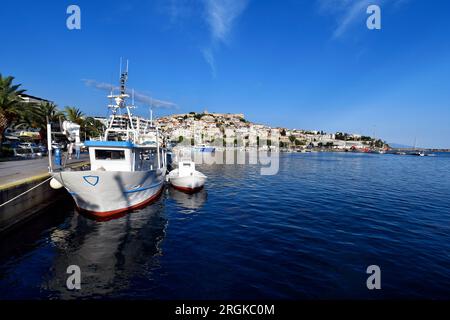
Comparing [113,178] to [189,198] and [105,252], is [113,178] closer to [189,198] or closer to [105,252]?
[105,252]

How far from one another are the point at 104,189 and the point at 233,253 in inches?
339

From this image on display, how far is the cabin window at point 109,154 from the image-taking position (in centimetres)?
1694

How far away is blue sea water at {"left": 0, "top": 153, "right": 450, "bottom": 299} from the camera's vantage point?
8.26 meters

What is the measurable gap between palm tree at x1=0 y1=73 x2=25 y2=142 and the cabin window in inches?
819

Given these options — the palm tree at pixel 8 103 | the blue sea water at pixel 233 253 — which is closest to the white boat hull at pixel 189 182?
the blue sea water at pixel 233 253

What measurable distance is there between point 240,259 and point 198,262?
5.93 ft

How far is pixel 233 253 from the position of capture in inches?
433

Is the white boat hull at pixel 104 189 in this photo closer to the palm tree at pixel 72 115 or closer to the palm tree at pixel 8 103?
the palm tree at pixel 8 103

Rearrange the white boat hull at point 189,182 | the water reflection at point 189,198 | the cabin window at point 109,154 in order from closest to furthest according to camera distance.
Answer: the cabin window at point 109,154 → the water reflection at point 189,198 → the white boat hull at point 189,182

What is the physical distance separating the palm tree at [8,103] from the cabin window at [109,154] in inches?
819

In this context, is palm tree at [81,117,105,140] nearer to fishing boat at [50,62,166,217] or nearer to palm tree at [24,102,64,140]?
palm tree at [24,102,64,140]

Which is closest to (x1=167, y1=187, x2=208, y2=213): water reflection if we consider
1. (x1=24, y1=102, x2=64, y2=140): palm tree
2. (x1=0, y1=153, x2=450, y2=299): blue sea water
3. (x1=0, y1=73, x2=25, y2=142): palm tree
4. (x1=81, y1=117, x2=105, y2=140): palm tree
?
(x1=0, y1=153, x2=450, y2=299): blue sea water
